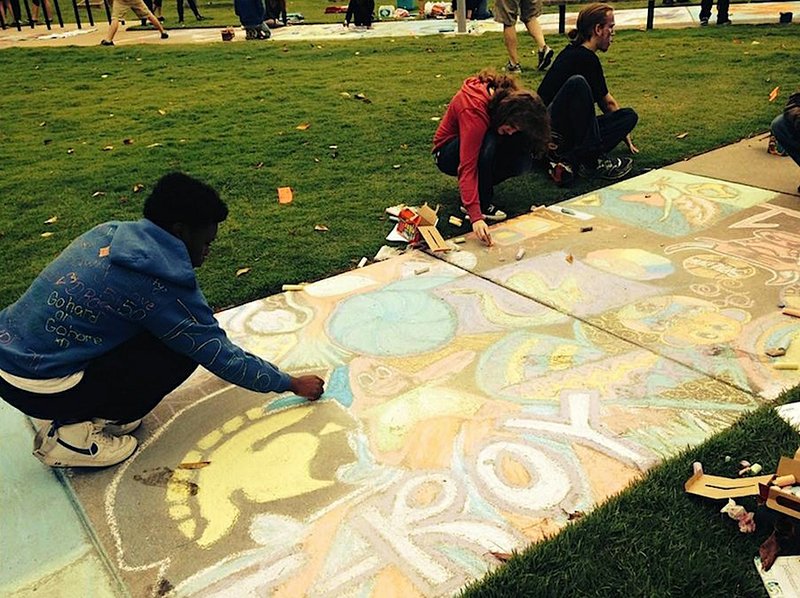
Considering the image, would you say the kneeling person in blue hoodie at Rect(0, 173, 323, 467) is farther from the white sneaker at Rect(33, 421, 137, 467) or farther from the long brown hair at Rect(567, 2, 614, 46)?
the long brown hair at Rect(567, 2, 614, 46)

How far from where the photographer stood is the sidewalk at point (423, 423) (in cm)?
219

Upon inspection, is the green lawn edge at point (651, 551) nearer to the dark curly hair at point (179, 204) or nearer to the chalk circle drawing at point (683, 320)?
the chalk circle drawing at point (683, 320)

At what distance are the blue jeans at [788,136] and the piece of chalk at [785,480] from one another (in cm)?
302

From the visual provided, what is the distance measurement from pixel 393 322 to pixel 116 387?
138 centimetres

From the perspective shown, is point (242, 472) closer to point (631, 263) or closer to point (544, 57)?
point (631, 263)

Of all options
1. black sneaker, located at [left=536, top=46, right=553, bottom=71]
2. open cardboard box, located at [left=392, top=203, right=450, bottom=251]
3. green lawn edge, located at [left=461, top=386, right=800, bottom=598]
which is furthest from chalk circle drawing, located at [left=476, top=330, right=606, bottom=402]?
black sneaker, located at [left=536, top=46, right=553, bottom=71]

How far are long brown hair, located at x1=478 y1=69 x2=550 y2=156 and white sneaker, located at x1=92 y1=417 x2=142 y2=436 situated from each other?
2549 millimetres

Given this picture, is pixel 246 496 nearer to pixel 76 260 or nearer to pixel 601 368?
pixel 76 260

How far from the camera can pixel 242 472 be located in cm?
254

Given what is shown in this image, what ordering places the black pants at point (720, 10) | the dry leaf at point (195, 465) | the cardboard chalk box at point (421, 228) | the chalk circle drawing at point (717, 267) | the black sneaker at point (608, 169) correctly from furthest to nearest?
1. the black pants at point (720, 10)
2. the black sneaker at point (608, 169)
3. the cardboard chalk box at point (421, 228)
4. the chalk circle drawing at point (717, 267)
5. the dry leaf at point (195, 465)

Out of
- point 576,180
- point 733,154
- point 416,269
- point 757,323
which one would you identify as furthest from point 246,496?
point 733,154

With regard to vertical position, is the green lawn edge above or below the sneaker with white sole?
below

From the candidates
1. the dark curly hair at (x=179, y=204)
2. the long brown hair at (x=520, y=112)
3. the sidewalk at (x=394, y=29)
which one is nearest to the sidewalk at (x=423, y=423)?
the long brown hair at (x=520, y=112)

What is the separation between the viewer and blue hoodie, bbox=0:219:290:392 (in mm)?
2316
